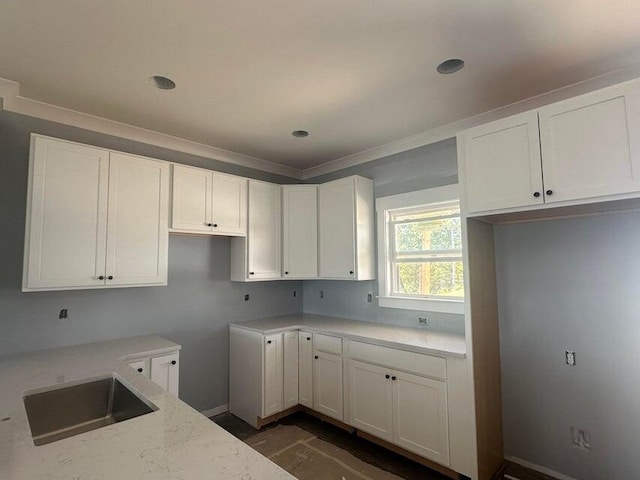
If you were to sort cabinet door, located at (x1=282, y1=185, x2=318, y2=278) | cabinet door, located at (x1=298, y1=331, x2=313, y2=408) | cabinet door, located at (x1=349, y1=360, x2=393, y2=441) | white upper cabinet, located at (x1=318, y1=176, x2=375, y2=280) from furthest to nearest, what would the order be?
cabinet door, located at (x1=282, y1=185, x2=318, y2=278)
white upper cabinet, located at (x1=318, y1=176, x2=375, y2=280)
cabinet door, located at (x1=298, y1=331, x2=313, y2=408)
cabinet door, located at (x1=349, y1=360, x2=393, y2=441)

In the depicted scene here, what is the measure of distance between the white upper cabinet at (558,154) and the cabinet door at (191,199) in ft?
7.06

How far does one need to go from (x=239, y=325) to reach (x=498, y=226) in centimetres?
252

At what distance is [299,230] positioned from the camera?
3629 millimetres

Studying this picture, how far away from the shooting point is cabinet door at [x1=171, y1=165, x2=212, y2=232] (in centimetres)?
281

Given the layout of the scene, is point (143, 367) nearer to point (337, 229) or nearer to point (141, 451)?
point (141, 451)

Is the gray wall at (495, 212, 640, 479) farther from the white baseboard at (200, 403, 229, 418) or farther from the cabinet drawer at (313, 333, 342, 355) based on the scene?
the white baseboard at (200, 403, 229, 418)

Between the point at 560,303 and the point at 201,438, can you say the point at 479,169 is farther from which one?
the point at 201,438

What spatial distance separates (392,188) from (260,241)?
1457 millimetres

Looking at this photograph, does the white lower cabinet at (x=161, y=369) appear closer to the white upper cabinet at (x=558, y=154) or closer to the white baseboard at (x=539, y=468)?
the white upper cabinet at (x=558, y=154)

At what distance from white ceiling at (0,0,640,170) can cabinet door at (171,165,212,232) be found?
443mm

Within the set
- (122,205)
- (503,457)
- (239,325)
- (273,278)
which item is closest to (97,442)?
(122,205)

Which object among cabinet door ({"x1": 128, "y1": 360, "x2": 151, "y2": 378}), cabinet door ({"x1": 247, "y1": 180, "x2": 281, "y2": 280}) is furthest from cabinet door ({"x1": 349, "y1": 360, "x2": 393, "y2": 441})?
cabinet door ({"x1": 128, "y1": 360, "x2": 151, "y2": 378})

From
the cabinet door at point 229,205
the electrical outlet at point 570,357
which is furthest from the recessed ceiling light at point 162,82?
the electrical outlet at point 570,357

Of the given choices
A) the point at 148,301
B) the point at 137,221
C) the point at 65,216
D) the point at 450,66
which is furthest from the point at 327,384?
the point at 450,66
